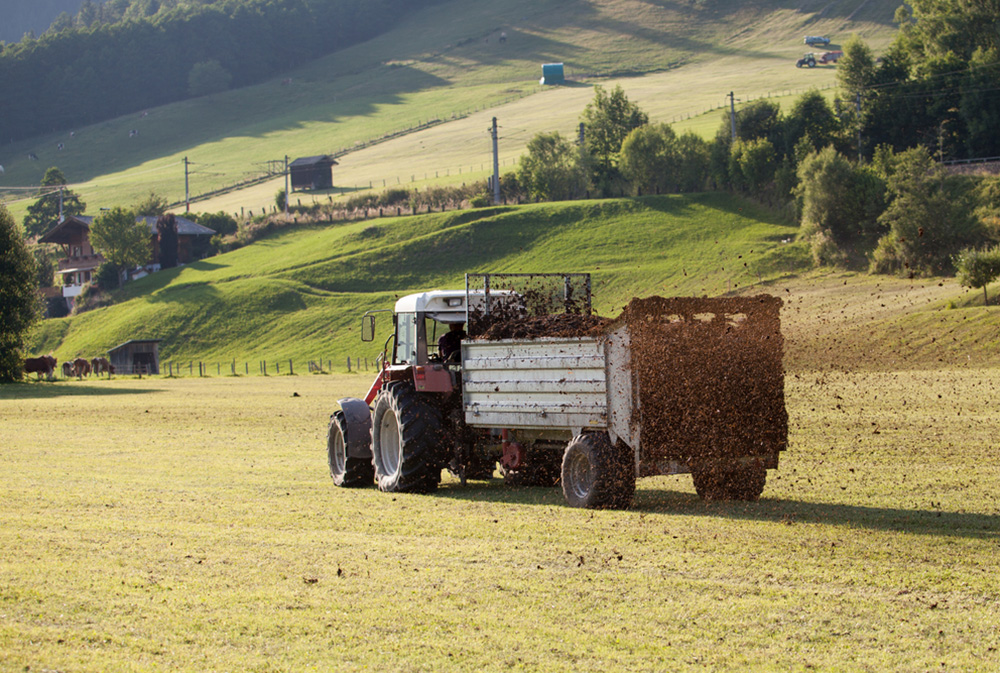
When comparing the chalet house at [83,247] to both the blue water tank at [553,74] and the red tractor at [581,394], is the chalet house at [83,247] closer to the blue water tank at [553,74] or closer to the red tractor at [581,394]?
the blue water tank at [553,74]

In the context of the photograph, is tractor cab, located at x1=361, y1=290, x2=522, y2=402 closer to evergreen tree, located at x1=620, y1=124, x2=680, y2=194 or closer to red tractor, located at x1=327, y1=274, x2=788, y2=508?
red tractor, located at x1=327, y1=274, x2=788, y2=508

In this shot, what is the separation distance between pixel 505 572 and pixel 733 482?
5308mm

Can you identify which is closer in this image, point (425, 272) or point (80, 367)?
point (80, 367)

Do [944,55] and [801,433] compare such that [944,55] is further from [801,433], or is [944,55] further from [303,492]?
[303,492]

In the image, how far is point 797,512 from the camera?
43.9ft

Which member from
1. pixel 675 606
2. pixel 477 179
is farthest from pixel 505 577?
pixel 477 179

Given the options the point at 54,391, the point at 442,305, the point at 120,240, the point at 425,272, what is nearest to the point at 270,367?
the point at 425,272

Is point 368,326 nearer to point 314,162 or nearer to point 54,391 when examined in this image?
point 54,391

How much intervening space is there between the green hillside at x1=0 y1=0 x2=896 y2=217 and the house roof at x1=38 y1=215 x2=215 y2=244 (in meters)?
14.6

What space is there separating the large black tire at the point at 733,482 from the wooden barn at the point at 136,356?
69.2 meters

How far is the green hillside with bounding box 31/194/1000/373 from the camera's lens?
224ft

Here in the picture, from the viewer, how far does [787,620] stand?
8.39 m

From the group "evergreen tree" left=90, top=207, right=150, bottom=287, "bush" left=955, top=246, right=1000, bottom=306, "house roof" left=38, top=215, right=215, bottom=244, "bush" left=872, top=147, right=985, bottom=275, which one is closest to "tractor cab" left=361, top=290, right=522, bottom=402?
"bush" left=955, top=246, right=1000, bottom=306

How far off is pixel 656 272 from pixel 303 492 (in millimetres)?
58048
